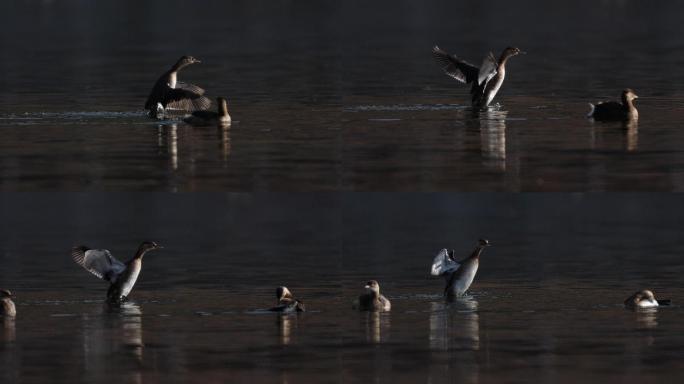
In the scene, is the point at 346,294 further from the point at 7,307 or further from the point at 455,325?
the point at 7,307

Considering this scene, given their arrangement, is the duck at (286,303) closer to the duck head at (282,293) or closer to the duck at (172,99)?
the duck head at (282,293)

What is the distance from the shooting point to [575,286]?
23.4 metres

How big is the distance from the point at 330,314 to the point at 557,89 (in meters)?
16.8

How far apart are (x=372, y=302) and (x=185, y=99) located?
1141 centimetres

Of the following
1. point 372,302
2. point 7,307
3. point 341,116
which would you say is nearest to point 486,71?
point 341,116

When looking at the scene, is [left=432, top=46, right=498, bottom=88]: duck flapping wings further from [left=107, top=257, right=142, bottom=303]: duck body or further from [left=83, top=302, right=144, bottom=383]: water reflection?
[left=83, top=302, right=144, bottom=383]: water reflection

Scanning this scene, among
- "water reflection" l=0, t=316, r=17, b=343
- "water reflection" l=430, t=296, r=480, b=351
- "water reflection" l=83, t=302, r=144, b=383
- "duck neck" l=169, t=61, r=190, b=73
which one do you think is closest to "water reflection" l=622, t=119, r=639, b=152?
"water reflection" l=430, t=296, r=480, b=351

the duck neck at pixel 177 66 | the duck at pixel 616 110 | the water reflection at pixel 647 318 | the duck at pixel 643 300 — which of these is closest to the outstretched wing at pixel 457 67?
the duck at pixel 616 110

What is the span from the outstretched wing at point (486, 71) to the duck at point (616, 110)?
2518 mm

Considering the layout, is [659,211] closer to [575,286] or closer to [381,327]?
[575,286]

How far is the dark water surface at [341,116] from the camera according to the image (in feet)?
80.4

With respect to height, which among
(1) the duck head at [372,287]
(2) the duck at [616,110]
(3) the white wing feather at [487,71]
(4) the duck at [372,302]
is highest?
(3) the white wing feather at [487,71]

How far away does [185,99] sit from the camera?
31.8m

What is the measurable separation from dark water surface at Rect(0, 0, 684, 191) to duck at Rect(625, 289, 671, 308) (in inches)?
77.2
